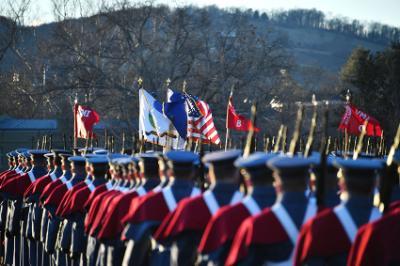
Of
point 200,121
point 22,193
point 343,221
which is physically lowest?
point 22,193

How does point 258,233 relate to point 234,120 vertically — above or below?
above

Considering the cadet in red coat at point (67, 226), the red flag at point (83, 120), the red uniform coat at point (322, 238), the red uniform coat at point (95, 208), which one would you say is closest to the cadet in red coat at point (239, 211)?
the red uniform coat at point (322, 238)

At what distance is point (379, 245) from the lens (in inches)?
252

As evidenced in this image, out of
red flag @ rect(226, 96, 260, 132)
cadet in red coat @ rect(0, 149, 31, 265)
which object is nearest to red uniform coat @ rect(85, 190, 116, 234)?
cadet in red coat @ rect(0, 149, 31, 265)

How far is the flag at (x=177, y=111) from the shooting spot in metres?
18.5

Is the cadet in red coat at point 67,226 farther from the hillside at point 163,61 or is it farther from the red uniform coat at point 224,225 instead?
the hillside at point 163,61

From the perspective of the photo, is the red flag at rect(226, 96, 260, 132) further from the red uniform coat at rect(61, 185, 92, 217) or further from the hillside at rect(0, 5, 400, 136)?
the hillside at rect(0, 5, 400, 136)

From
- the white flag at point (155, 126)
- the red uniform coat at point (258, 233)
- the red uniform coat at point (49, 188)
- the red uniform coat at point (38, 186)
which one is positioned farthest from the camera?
the white flag at point (155, 126)

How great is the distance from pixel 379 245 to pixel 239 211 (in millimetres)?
1333

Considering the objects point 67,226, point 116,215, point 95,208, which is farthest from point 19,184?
point 116,215

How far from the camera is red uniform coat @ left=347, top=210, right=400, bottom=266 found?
21.0 ft

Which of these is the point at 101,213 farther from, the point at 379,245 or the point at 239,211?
the point at 379,245

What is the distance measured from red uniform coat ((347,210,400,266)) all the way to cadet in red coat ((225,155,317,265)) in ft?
2.18

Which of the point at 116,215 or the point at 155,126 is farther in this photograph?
the point at 155,126
